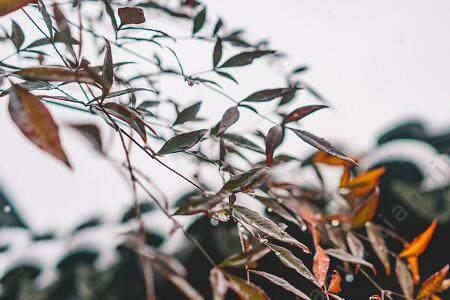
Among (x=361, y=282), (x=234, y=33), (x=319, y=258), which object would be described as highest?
(x=234, y=33)

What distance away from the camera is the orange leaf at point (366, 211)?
0.79 meters

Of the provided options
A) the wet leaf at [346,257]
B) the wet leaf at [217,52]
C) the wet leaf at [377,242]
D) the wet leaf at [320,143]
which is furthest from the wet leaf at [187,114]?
the wet leaf at [377,242]

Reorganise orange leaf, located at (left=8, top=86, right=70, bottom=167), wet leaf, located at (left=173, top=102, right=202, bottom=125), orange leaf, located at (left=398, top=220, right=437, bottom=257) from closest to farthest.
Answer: orange leaf, located at (left=8, top=86, right=70, bottom=167) → wet leaf, located at (left=173, top=102, right=202, bottom=125) → orange leaf, located at (left=398, top=220, right=437, bottom=257)

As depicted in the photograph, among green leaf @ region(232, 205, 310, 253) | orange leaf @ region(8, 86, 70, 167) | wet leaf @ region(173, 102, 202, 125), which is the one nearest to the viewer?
orange leaf @ region(8, 86, 70, 167)

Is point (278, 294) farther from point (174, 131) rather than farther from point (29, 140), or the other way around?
point (29, 140)

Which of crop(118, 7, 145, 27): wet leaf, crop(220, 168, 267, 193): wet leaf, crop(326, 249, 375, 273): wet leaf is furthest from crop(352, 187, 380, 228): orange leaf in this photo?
crop(118, 7, 145, 27): wet leaf

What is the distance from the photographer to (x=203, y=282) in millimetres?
1572

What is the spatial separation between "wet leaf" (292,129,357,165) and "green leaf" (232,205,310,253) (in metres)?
0.11

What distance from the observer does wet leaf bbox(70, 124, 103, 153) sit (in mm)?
321

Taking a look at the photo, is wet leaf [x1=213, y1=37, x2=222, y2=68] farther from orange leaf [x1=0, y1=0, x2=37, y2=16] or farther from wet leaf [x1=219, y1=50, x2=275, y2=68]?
orange leaf [x1=0, y1=0, x2=37, y2=16]

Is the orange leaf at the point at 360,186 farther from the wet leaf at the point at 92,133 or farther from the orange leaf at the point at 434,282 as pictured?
the wet leaf at the point at 92,133

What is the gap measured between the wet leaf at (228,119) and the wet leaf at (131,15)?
0.56 feet

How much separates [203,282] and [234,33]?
944mm

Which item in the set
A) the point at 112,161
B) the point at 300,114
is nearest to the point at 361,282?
the point at 300,114
